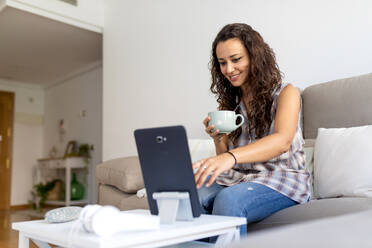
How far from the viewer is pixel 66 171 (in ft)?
17.0

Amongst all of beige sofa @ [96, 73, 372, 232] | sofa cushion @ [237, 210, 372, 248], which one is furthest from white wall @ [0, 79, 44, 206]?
sofa cushion @ [237, 210, 372, 248]

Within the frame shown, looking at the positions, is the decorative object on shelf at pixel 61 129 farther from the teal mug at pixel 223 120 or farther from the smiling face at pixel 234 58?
the teal mug at pixel 223 120

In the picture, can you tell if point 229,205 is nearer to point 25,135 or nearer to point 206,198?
point 206,198

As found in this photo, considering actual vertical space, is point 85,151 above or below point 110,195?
above

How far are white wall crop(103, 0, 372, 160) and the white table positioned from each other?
1552mm

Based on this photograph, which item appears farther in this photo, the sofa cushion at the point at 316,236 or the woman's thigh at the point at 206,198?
the woman's thigh at the point at 206,198

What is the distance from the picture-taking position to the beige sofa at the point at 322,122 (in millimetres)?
1264

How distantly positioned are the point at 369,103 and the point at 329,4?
85 cm

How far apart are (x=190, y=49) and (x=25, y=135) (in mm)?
4450

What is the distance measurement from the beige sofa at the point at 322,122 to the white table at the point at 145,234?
347 mm

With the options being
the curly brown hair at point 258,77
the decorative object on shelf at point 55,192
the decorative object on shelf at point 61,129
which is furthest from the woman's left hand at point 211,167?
the decorative object on shelf at point 61,129

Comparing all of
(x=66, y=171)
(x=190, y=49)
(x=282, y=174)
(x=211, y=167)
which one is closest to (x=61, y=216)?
(x=211, y=167)

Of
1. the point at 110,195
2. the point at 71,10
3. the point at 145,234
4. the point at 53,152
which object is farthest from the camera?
the point at 53,152

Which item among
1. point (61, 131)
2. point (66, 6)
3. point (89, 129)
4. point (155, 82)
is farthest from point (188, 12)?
point (61, 131)
